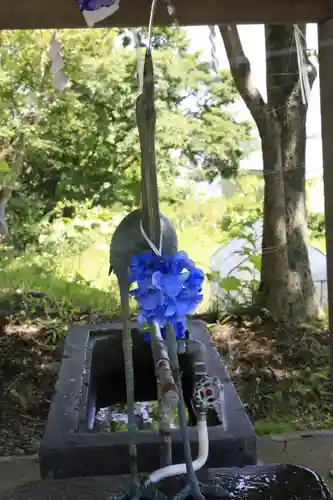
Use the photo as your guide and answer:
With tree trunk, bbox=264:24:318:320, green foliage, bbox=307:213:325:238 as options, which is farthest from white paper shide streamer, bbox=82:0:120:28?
green foliage, bbox=307:213:325:238

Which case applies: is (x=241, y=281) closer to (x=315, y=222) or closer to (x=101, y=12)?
(x=315, y=222)

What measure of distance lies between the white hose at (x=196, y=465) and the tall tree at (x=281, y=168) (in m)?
2.03

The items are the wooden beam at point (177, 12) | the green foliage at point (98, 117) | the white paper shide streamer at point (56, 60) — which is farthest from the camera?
the green foliage at point (98, 117)

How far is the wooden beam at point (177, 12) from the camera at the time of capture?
3.37ft

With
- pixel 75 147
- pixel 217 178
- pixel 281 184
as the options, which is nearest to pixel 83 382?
pixel 281 184

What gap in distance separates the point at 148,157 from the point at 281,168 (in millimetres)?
2132

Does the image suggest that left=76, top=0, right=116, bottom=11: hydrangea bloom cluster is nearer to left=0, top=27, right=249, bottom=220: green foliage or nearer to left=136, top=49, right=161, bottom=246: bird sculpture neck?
left=136, top=49, right=161, bottom=246: bird sculpture neck

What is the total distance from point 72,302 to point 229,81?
1.53 metres

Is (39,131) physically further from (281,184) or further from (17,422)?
(17,422)

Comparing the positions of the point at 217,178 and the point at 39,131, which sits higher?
the point at 39,131

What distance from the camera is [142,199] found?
724mm

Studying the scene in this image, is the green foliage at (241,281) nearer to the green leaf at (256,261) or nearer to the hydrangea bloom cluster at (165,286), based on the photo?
the green leaf at (256,261)

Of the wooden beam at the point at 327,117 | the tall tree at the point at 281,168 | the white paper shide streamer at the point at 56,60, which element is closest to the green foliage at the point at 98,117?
the tall tree at the point at 281,168

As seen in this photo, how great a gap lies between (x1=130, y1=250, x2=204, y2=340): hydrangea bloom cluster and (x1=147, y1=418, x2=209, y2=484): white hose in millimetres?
181
